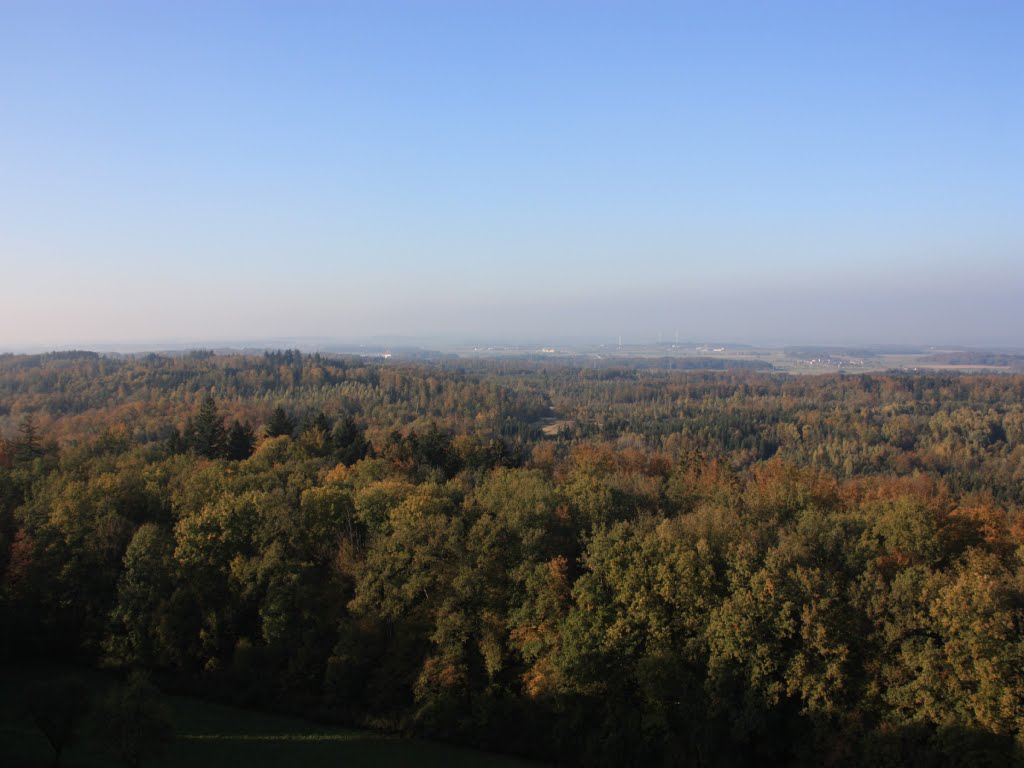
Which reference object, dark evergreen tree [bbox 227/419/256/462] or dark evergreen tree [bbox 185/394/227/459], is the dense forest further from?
dark evergreen tree [bbox 227/419/256/462]

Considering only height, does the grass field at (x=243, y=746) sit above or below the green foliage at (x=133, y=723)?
below

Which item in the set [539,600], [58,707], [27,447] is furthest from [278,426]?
[58,707]

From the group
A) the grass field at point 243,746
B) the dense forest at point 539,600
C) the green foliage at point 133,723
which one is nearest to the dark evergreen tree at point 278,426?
the dense forest at point 539,600

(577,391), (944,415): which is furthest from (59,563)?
(577,391)

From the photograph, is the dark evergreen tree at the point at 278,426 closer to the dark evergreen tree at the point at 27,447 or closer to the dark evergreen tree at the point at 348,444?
the dark evergreen tree at the point at 348,444

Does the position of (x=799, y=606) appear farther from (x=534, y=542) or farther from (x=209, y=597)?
(x=209, y=597)

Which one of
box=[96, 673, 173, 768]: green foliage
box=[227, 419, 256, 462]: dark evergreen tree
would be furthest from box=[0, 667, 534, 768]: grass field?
box=[227, 419, 256, 462]: dark evergreen tree
